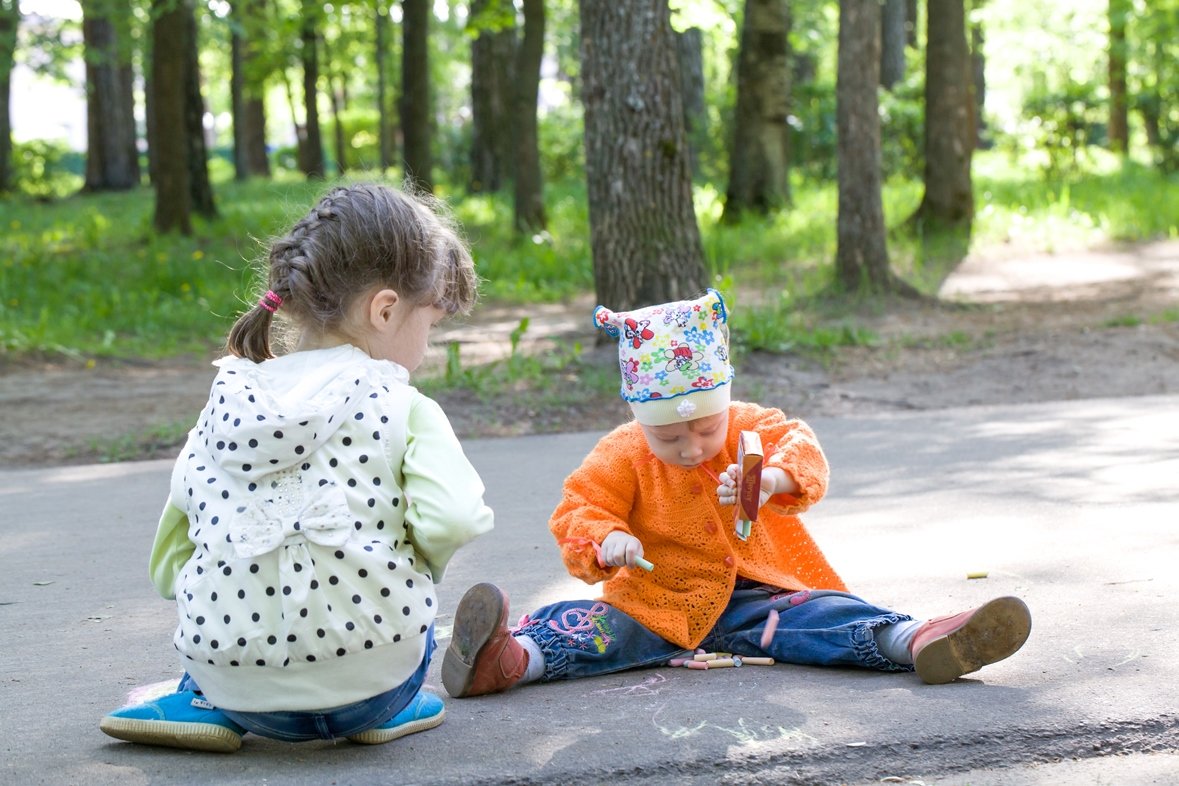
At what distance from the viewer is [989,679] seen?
3.14 metres

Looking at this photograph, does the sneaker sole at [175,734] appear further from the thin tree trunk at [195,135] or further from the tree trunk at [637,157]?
the thin tree trunk at [195,135]

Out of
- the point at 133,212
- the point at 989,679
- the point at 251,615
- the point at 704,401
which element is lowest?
the point at 989,679

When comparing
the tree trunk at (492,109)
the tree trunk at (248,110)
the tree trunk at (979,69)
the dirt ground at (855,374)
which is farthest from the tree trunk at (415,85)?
the tree trunk at (979,69)

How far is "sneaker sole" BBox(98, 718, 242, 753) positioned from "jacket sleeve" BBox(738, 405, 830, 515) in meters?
1.39

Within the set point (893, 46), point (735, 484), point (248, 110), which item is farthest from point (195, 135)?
point (248, 110)

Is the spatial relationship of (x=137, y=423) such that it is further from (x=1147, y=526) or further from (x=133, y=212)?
(x=133, y=212)

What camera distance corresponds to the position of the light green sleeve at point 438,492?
254 cm

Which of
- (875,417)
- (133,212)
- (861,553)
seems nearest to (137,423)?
(875,417)

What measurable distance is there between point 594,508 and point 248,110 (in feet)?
110

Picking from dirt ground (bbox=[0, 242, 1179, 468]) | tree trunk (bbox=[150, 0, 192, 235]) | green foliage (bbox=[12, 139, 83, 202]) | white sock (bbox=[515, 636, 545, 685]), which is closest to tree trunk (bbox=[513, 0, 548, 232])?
tree trunk (bbox=[150, 0, 192, 235])

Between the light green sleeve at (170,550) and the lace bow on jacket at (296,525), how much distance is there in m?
0.24

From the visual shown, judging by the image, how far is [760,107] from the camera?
14680mm

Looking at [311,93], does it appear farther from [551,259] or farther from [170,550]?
[170,550]

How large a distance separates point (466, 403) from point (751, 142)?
26.1ft
